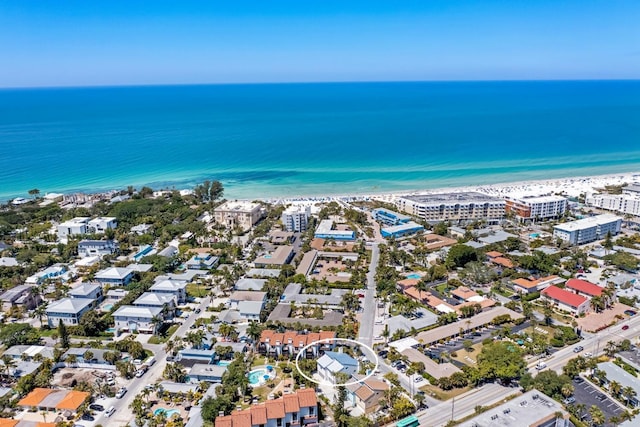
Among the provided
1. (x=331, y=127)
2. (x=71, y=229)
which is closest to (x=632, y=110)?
(x=331, y=127)

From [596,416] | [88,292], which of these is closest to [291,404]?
[596,416]

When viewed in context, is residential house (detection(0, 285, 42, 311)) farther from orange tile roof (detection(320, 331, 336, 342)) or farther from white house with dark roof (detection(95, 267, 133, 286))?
orange tile roof (detection(320, 331, 336, 342))

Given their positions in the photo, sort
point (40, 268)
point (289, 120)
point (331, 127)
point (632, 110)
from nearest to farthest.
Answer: point (40, 268), point (331, 127), point (289, 120), point (632, 110)

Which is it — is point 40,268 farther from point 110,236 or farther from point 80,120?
point 80,120

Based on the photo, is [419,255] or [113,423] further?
[419,255]

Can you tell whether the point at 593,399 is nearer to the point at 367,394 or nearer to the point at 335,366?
the point at 367,394

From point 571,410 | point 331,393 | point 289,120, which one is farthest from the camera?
point 289,120

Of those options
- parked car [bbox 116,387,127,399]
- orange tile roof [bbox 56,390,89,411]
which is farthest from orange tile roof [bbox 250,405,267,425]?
orange tile roof [bbox 56,390,89,411]

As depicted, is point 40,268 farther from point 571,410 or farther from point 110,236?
point 571,410

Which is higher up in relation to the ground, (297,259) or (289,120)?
(289,120)
